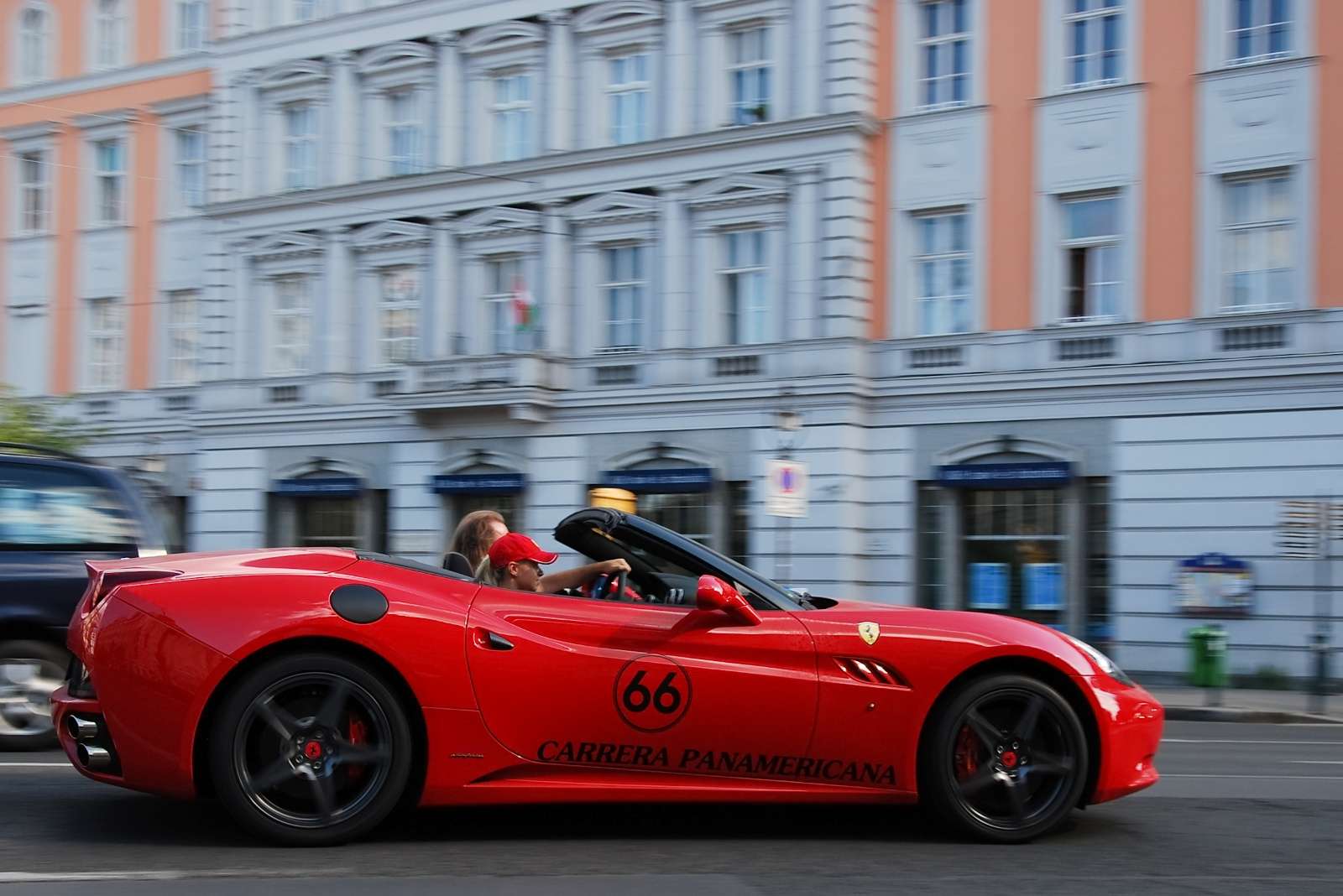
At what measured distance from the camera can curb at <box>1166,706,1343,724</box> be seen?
608 inches

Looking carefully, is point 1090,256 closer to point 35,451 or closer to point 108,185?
point 35,451

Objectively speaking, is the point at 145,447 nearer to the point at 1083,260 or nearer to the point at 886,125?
the point at 886,125

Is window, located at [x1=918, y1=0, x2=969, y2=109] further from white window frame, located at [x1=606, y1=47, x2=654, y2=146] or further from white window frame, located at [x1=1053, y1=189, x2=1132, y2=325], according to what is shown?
white window frame, located at [x1=606, y1=47, x2=654, y2=146]

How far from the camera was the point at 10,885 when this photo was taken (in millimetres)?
4828

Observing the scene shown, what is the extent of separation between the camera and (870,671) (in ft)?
18.7

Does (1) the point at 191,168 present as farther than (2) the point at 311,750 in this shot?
Yes

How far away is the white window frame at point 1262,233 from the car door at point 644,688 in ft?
51.9

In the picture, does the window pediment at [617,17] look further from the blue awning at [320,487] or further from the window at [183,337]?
the window at [183,337]

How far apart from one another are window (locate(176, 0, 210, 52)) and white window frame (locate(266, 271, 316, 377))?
5.62 meters

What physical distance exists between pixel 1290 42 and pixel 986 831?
669 inches

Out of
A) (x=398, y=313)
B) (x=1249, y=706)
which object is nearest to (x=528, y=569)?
(x=1249, y=706)

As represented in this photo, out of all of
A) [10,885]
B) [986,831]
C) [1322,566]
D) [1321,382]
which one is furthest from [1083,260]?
[10,885]

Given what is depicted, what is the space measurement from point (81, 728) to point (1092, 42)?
1887 centimetres

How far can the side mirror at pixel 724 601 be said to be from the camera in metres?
5.53
